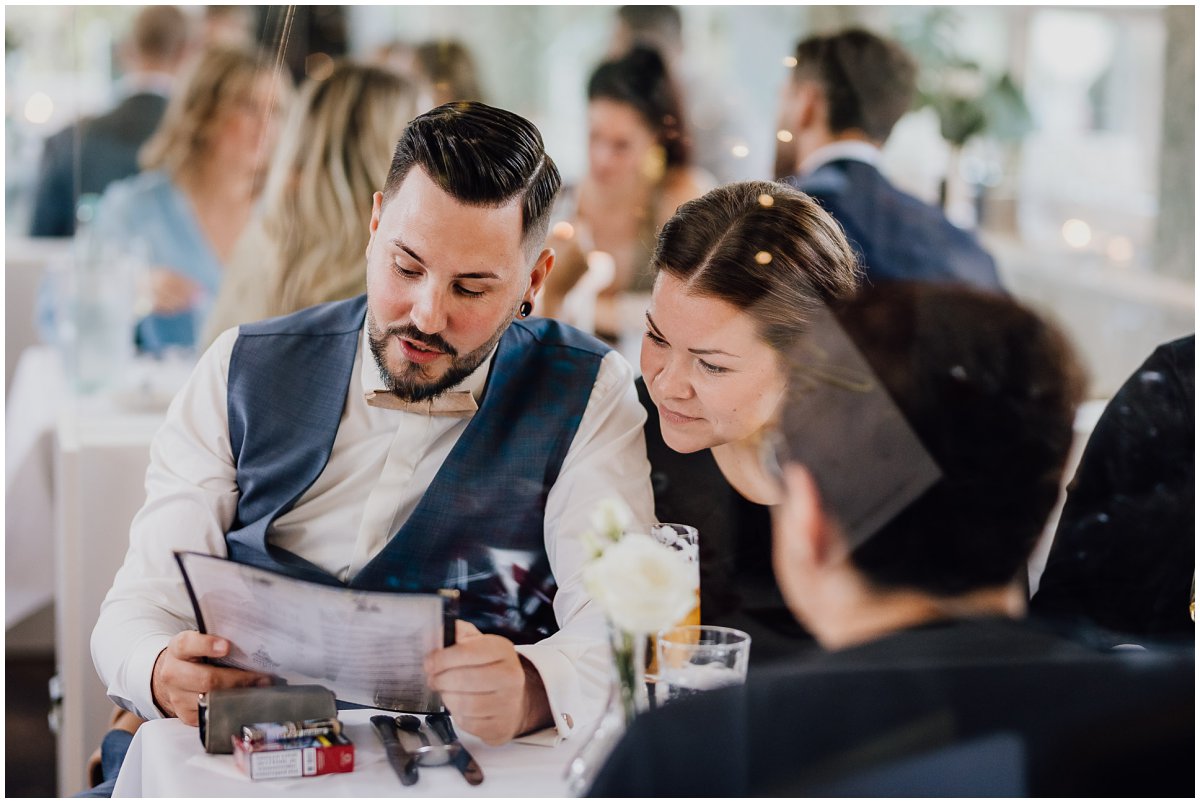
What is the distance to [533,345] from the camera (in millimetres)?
1392

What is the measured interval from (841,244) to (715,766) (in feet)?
2.18

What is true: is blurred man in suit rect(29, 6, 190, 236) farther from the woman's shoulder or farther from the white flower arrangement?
the white flower arrangement

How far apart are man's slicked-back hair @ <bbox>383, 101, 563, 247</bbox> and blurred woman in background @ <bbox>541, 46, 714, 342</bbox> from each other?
0.52 ft

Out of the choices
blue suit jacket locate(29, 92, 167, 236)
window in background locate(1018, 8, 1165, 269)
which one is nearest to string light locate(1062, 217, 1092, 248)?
window in background locate(1018, 8, 1165, 269)

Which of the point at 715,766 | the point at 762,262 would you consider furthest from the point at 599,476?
the point at 715,766

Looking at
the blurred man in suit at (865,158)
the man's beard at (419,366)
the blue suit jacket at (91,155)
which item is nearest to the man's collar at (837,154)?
the blurred man in suit at (865,158)

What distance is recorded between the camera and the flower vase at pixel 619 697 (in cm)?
110

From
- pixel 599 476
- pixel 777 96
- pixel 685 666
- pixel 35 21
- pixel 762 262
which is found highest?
pixel 35 21

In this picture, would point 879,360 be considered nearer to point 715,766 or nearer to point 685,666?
point 685,666

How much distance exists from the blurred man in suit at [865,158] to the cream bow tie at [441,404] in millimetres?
462

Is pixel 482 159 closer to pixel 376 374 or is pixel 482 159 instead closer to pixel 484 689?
pixel 376 374

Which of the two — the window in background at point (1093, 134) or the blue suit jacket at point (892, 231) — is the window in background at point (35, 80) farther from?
the window in background at point (1093, 134)

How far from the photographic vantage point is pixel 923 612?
1.17 metres

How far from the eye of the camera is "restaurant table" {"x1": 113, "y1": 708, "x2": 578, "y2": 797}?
115cm
